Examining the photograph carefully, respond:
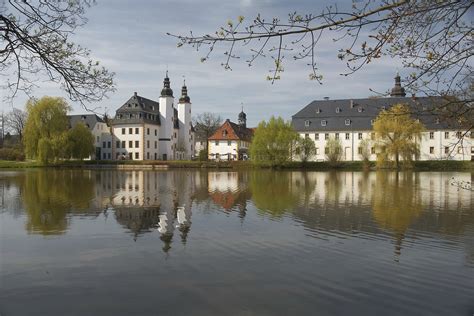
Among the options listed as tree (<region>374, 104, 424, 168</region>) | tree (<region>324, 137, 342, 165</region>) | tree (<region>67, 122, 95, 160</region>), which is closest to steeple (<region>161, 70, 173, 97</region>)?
tree (<region>67, 122, 95, 160</region>)

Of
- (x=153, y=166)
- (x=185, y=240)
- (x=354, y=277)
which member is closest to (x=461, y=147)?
(x=354, y=277)

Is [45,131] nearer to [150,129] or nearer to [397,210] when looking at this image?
[150,129]

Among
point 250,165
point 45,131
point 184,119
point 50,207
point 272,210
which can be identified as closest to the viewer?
point 272,210

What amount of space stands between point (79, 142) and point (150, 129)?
18940mm

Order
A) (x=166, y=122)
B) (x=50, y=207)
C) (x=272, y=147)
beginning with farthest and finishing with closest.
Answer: (x=166, y=122), (x=272, y=147), (x=50, y=207)

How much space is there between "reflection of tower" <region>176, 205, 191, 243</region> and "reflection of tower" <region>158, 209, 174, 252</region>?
249 millimetres

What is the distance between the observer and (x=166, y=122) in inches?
3285

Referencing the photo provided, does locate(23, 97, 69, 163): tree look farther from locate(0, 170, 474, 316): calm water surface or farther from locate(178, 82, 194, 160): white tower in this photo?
locate(0, 170, 474, 316): calm water surface

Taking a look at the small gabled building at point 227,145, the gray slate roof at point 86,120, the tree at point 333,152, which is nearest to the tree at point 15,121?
the gray slate roof at point 86,120

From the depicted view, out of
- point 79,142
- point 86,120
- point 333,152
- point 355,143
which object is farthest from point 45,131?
point 355,143

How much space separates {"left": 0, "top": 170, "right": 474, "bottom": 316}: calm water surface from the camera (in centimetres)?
670

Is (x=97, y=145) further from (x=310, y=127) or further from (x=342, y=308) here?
(x=342, y=308)

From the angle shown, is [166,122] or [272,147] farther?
[166,122]

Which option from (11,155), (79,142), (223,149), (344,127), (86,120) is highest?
(86,120)
